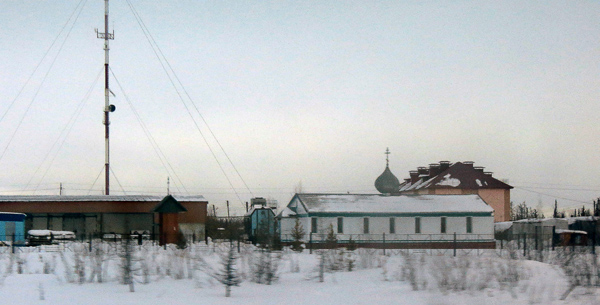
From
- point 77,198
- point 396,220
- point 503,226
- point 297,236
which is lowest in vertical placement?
point 503,226

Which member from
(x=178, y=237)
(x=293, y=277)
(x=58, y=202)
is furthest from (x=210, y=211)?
(x=293, y=277)

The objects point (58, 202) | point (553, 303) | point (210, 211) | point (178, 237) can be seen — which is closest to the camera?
point (553, 303)

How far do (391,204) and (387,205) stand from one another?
0.39 m

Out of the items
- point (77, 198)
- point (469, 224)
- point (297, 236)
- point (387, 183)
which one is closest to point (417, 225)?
point (469, 224)

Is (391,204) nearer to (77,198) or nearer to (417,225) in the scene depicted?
(417,225)

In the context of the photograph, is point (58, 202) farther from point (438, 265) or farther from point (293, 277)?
point (438, 265)

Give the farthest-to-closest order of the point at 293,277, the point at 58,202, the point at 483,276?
the point at 58,202
the point at 293,277
the point at 483,276

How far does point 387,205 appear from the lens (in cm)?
4734

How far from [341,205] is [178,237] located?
14312 millimetres

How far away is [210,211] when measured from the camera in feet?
329

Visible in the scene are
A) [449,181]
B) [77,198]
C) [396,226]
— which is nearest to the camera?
[396,226]

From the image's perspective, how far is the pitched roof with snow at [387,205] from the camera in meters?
46.1

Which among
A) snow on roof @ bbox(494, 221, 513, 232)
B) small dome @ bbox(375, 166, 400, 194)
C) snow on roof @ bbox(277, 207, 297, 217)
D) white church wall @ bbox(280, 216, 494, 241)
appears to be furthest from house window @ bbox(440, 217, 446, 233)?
snow on roof @ bbox(494, 221, 513, 232)

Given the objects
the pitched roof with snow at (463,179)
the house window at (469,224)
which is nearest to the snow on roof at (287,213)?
the house window at (469,224)
